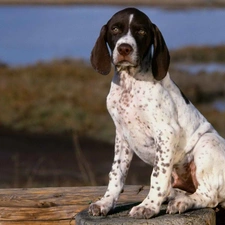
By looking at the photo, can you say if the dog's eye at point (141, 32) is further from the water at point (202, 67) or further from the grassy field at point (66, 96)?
the water at point (202, 67)

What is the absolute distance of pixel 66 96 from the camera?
48.5 feet

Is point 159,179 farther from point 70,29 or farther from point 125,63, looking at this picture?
point 70,29

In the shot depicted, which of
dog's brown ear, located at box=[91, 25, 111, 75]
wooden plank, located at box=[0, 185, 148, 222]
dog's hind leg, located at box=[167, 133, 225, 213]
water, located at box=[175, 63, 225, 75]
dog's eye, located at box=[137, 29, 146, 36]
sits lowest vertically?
water, located at box=[175, 63, 225, 75]

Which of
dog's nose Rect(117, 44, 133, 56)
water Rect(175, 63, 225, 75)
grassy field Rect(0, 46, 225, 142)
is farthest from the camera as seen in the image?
water Rect(175, 63, 225, 75)

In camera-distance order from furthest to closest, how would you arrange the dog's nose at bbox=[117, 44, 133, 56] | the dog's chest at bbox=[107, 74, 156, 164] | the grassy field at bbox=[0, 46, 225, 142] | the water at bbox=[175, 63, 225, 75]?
the water at bbox=[175, 63, 225, 75]
the grassy field at bbox=[0, 46, 225, 142]
the dog's chest at bbox=[107, 74, 156, 164]
the dog's nose at bbox=[117, 44, 133, 56]

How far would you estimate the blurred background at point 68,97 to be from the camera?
34.8ft

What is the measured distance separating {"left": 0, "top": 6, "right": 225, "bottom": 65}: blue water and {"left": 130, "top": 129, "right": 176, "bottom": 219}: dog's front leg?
46.4ft

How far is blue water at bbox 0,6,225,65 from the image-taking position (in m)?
23.4

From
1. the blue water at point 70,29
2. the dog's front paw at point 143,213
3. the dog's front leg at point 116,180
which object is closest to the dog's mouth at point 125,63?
the dog's front leg at point 116,180

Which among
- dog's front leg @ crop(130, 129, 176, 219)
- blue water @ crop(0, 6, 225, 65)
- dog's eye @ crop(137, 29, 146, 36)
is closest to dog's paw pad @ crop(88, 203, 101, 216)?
dog's front leg @ crop(130, 129, 176, 219)

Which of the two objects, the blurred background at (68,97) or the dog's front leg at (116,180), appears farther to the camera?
the blurred background at (68,97)

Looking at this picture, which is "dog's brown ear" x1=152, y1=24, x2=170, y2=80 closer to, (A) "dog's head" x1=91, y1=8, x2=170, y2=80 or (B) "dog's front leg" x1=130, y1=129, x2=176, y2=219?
(A) "dog's head" x1=91, y1=8, x2=170, y2=80

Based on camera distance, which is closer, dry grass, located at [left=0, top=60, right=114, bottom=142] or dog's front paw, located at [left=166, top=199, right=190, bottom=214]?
dog's front paw, located at [left=166, top=199, right=190, bottom=214]

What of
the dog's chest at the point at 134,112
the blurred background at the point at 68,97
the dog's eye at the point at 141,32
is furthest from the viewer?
the blurred background at the point at 68,97
